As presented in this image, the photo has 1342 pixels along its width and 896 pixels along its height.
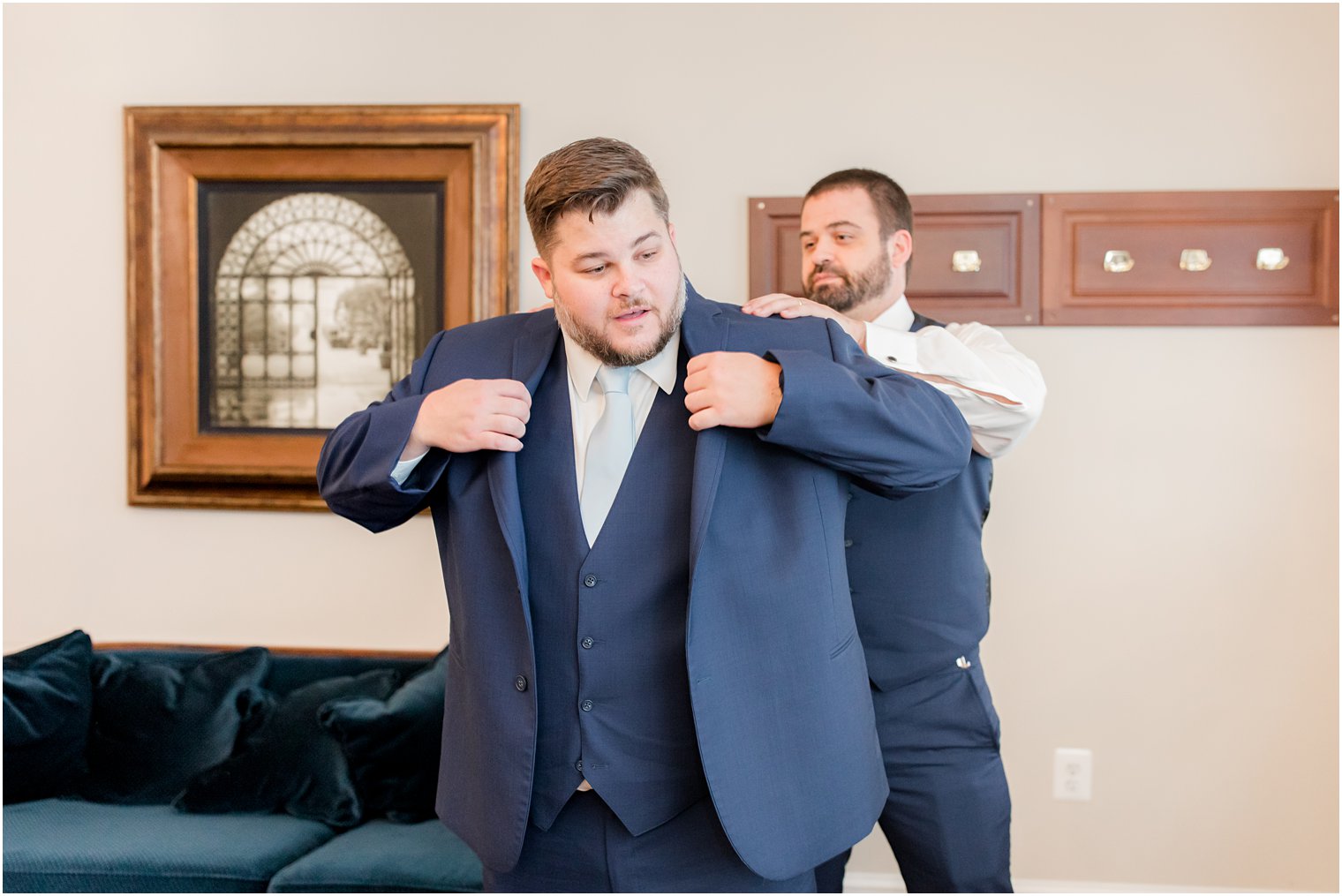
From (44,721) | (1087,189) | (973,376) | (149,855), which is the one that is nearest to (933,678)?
(973,376)

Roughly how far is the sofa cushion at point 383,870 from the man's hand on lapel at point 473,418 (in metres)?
1.38

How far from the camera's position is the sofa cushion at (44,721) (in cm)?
276

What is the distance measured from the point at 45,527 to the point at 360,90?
1.68 m

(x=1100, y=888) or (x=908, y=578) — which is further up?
(x=908, y=578)

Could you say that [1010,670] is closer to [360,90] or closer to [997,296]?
[997,296]

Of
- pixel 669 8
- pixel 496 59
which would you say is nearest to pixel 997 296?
pixel 669 8

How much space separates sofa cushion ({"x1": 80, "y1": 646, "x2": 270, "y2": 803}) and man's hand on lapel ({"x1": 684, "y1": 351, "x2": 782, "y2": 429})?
2153 millimetres

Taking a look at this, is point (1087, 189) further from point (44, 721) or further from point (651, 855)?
point (44, 721)

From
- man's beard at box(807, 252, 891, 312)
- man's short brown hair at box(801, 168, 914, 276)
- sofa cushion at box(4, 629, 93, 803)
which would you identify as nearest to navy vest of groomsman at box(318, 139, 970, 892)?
man's beard at box(807, 252, 891, 312)

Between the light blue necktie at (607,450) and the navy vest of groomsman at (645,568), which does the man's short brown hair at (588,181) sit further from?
the light blue necktie at (607,450)

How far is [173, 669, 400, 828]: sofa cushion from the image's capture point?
266 centimetres

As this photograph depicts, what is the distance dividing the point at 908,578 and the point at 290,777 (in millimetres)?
1705

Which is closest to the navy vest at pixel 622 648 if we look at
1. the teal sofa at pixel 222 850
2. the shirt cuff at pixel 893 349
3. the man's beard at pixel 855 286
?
the shirt cuff at pixel 893 349

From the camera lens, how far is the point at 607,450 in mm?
1481
